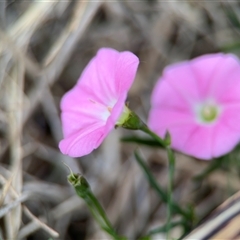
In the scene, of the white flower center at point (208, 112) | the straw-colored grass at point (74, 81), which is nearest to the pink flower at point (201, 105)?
the white flower center at point (208, 112)

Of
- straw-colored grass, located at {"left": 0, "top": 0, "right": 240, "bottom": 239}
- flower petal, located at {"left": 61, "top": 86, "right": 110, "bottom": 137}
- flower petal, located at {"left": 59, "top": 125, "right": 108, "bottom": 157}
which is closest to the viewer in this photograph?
flower petal, located at {"left": 59, "top": 125, "right": 108, "bottom": 157}

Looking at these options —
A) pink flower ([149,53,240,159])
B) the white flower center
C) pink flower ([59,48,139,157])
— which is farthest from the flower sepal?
the white flower center

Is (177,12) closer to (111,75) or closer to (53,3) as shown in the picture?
(53,3)

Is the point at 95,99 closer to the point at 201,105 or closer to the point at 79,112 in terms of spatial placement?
the point at 79,112

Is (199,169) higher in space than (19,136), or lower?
lower

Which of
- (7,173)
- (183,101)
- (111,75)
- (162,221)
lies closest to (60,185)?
(7,173)

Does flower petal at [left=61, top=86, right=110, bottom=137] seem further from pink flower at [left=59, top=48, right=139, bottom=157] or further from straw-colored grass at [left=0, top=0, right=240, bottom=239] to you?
straw-colored grass at [left=0, top=0, right=240, bottom=239]
